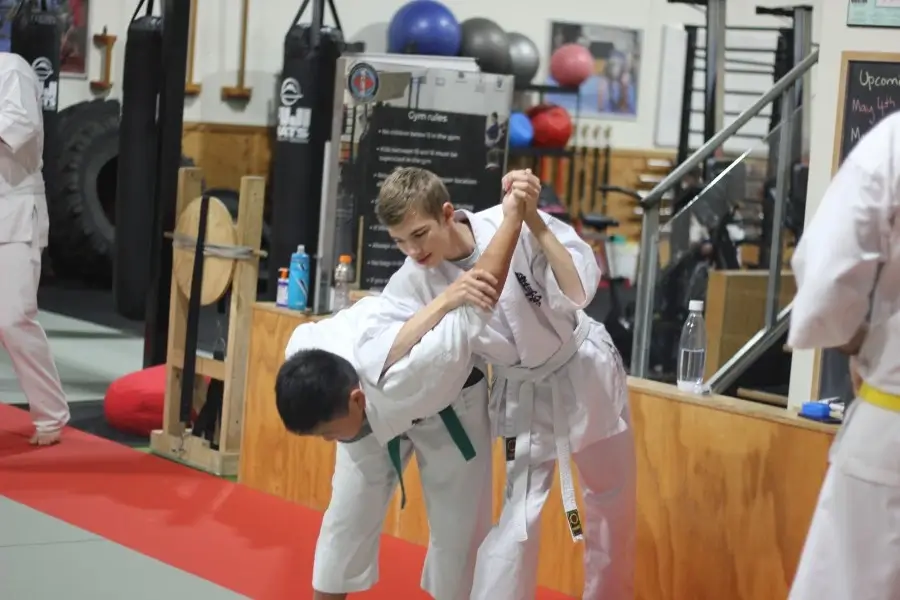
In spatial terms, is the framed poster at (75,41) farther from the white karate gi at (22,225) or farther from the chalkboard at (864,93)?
the chalkboard at (864,93)

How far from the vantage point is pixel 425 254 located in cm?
316

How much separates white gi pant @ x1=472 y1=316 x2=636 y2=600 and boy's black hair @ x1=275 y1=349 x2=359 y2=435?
0.54 meters

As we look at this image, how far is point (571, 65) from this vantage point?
42.7ft

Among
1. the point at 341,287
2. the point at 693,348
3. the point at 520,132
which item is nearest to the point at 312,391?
the point at 693,348

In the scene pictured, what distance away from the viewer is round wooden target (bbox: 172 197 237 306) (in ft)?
17.8

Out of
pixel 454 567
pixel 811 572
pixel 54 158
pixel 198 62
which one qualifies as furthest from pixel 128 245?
pixel 811 572

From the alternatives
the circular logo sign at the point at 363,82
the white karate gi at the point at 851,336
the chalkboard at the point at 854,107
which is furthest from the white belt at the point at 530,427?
the circular logo sign at the point at 363,82

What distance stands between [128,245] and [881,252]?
20.3ft

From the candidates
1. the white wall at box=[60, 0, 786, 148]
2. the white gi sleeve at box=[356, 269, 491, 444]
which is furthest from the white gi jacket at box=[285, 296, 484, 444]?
the white wall at box=[60, 0, 786, 148]

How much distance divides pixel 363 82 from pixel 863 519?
3.34 meters

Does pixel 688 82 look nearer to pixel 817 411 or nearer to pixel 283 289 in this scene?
pixel 283 289

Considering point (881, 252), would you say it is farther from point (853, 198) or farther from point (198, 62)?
point (198, 62)

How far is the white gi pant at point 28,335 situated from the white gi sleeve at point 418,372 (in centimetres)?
266

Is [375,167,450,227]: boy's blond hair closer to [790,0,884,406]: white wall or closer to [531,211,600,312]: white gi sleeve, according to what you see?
[531,211,600,312]: white gi sleeve
